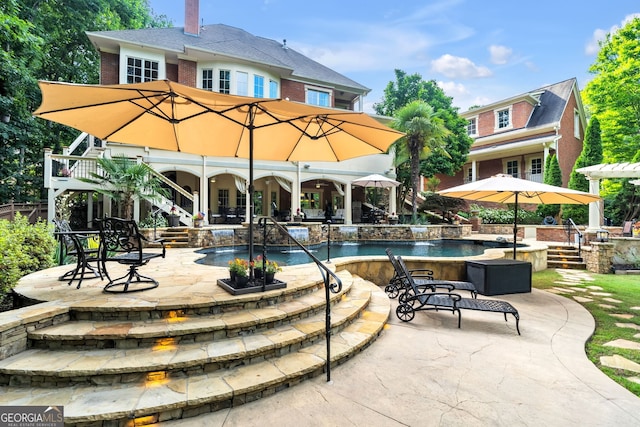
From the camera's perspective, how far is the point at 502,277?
5.90 metres

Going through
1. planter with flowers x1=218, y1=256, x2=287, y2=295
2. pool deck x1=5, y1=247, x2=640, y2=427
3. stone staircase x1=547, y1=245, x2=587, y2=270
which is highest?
planter with flowers x1=218, y1=256, x2=287, y2=295

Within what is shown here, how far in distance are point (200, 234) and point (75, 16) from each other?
17381 millimetres

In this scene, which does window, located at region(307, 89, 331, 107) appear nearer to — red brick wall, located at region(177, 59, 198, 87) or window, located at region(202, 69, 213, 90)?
window, located at region(202, 69, 213, 90)

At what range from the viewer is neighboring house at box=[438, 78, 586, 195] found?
1911cm

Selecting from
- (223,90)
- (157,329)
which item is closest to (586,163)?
(223,90)

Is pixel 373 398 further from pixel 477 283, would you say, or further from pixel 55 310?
pixel 477 283

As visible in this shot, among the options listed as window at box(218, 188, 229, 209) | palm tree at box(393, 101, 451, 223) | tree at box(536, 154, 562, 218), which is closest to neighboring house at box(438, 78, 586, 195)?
tree at box(536, 154, 562, 218)

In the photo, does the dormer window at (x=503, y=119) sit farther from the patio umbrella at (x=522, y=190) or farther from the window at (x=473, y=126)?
the patio umbrella at (x=522, y=190)

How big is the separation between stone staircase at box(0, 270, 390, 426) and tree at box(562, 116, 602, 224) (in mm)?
17033

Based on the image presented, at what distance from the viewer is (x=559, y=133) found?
18.9 meters

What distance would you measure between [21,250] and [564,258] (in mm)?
13687

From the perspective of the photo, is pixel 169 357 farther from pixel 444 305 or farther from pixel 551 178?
pixel 551 178

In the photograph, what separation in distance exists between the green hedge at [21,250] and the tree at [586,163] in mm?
20402

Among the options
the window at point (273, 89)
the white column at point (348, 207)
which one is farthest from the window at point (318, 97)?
the white column at point (348, 207)
